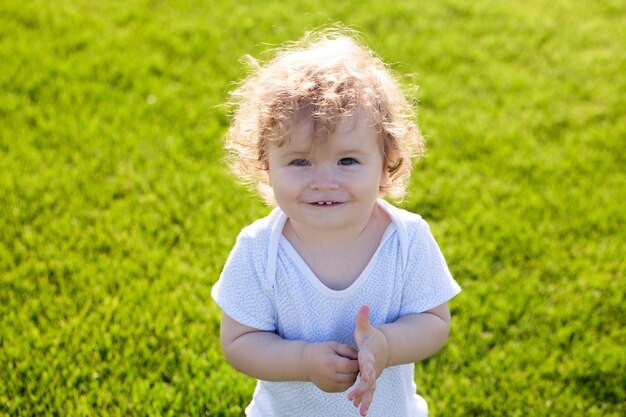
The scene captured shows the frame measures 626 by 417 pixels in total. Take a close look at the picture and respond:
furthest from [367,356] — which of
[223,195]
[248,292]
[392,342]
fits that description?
[223,195]

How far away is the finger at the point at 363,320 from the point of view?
1876 mm

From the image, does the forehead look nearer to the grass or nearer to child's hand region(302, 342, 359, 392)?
child's hand region(302, 342, 359, 392)

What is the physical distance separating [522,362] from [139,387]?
1694 millimetres

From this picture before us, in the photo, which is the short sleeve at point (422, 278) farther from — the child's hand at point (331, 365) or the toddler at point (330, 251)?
the child's hand at point (331, 365)

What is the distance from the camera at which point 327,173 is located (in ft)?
6.32

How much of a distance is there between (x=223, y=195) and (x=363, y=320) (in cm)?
230

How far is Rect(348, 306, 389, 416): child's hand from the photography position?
1841mm

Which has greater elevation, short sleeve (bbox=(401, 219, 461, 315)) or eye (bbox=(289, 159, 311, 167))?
eye (bbox=(289, 159, 311, 167))

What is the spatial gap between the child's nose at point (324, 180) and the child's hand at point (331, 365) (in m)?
0.44

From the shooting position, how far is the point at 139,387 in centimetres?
295

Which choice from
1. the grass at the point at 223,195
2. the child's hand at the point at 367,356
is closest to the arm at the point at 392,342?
the child's hand at the point at 367,356

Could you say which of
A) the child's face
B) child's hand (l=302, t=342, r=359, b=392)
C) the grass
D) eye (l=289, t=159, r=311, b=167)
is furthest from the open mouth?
the grass

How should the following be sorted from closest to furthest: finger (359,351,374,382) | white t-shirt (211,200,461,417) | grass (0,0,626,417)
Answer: finger (359,351,374,382) < white t-shirt (211,200,461,417) < grass (0,0,626,417)

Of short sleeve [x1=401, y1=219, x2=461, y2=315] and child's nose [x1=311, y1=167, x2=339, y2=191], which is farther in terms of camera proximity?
short sleeve [x1=401, y1=219, x2=461, y2=315]
